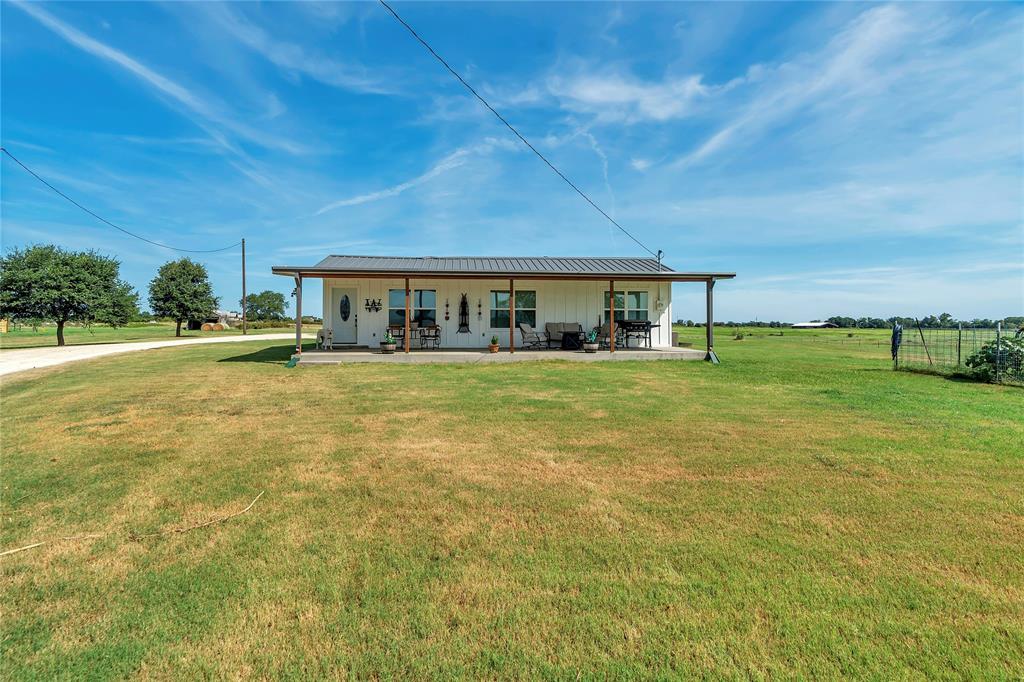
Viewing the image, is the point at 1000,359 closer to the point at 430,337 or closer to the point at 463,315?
the point at 463,315

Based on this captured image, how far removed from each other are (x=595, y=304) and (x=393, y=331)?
7219 millimetres

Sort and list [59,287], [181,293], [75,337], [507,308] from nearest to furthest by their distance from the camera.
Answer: [507,308], [59,287], [75,337], [181,293]

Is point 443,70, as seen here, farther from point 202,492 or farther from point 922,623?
point 922,623

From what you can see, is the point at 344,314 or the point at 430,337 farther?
the point at 344,314

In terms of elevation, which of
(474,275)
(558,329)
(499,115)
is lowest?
(558,329)

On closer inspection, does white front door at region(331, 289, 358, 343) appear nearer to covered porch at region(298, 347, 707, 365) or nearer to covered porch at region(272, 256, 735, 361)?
covered porch at region(272, 256, 735, 361)

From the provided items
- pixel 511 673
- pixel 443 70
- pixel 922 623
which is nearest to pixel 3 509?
pixel 511 673

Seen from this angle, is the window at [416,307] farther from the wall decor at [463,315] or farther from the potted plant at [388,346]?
the potted plant at [388,346]

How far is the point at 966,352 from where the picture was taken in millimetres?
10445

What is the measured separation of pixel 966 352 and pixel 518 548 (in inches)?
548

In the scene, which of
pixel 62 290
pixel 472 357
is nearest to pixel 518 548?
pixel 472 357

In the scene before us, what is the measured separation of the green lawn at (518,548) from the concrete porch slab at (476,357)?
6.04m

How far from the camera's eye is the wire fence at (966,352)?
8.90 m

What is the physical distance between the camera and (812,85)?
39.4 ft
